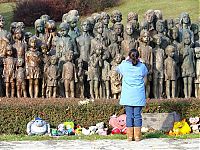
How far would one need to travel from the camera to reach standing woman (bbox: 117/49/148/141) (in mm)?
10609

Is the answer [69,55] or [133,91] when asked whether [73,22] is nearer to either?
[69,55]

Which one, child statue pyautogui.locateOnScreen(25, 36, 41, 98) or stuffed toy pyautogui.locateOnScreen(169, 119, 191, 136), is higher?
child statue pyautogui.locateOnScreen(25, 36, 41, 98)

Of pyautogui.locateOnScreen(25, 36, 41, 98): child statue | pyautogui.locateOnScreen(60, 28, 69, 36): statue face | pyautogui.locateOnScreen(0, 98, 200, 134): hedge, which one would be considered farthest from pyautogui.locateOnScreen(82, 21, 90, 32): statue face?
pyautogui.locateOnScreen(0, 98, 200, 134): hedge

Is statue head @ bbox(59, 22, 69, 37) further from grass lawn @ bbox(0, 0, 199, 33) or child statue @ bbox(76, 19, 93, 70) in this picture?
grass lawn @ bbox(0, 0, 199, 33)

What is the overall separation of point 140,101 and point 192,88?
14.5 feet

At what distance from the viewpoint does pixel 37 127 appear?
39.5 ft

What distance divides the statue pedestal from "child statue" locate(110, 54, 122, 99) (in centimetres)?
170

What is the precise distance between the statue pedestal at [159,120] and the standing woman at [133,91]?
67.4 inches

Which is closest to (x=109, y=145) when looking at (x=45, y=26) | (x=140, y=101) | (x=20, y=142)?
(x=140, y=101)

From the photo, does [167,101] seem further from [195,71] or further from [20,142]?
[20,142]

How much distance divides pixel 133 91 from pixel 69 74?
12.1 feet

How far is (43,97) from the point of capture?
14.2 meters

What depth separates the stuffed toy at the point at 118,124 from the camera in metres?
12.1

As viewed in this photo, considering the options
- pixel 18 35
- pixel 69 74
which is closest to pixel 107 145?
pixel 69 74
